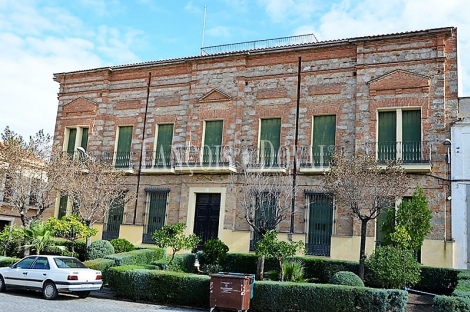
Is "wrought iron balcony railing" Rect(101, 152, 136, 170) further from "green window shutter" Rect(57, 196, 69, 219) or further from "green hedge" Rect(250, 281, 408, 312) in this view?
"green hedge" Rect(250, 281, 408, 312)

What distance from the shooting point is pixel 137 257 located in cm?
1717

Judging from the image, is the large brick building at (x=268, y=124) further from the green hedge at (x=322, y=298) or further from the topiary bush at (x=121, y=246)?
the green hedge at (x=322, y=298)

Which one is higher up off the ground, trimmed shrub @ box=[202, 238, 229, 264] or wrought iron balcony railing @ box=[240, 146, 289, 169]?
wrought iron balcony railing @ box=[240, 146, 289, 169]

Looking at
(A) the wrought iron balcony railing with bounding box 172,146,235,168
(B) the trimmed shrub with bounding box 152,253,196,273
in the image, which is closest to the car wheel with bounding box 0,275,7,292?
(B) the trimmed shrub with bounding box 152,253,196,273

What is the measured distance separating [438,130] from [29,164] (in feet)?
55.2

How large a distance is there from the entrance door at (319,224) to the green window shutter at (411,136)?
11.2ft

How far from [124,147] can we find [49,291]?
36.2 ft

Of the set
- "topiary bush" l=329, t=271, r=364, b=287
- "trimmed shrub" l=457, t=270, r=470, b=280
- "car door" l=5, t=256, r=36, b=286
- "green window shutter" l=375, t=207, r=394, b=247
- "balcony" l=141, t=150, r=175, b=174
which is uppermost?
"balcony" l=141, t=150, r=175, b=174

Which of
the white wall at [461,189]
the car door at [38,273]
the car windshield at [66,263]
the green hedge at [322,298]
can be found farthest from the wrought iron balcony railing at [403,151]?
the car door at [38,273]

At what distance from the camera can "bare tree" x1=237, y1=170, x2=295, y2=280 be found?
16406mm

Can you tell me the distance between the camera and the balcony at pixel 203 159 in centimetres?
2041

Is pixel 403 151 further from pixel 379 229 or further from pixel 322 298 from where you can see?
pixel 322 298

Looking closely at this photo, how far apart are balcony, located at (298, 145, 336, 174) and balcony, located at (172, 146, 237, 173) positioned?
2.95 meters

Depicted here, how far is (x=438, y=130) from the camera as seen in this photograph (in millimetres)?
17734
